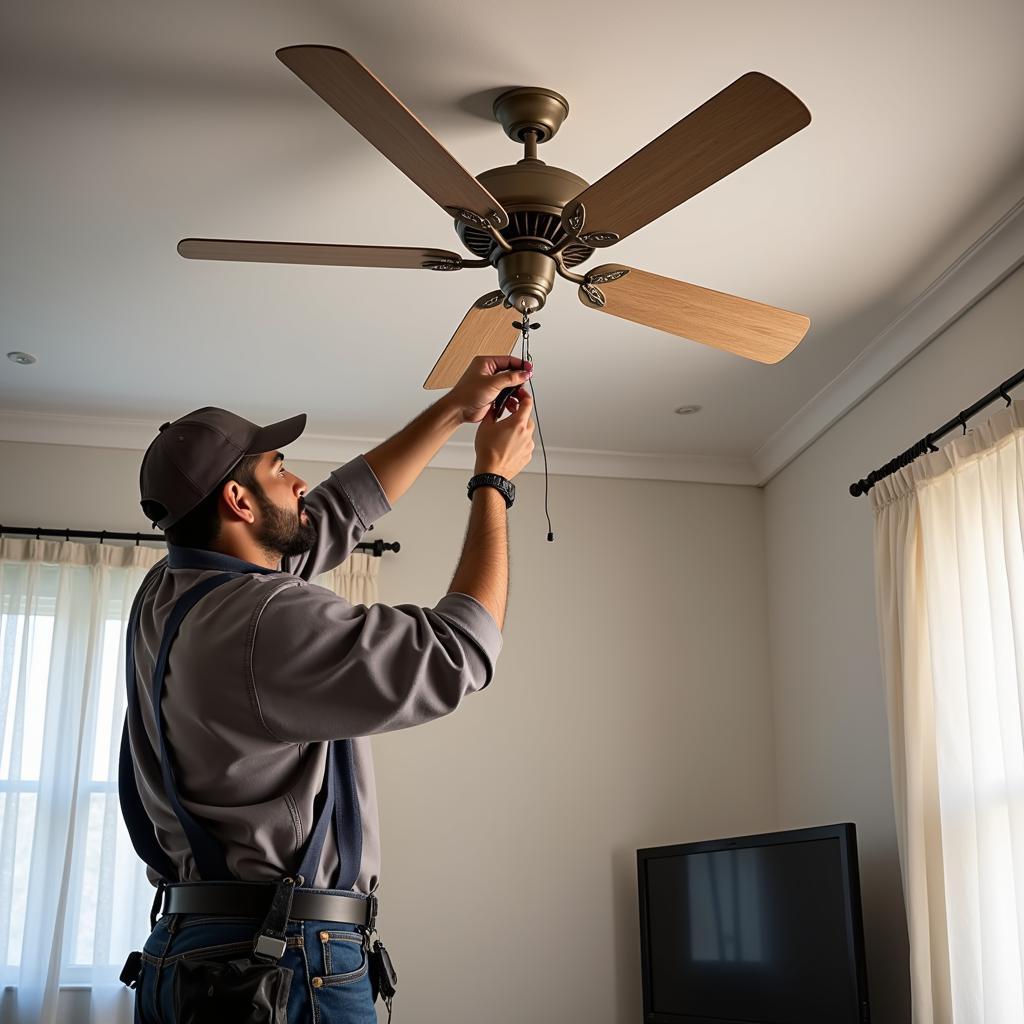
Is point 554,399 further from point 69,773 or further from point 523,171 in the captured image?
point 69,773

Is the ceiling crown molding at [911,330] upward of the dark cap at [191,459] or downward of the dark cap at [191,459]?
upward

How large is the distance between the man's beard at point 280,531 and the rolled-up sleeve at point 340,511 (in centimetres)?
13

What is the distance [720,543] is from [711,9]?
101 inches

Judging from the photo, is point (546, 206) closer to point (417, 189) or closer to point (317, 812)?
point (417, 189)

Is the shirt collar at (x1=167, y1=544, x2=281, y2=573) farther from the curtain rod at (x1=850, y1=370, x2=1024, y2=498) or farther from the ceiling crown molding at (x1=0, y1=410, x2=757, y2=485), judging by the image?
the ceiling crown molding at (x1=0, y1=410, x2=757, y2=485)

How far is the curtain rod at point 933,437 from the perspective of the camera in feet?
8.46

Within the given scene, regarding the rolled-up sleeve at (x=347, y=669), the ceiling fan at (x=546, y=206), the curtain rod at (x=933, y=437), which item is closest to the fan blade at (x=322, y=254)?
the ceiling fan at (x=546, y=206)

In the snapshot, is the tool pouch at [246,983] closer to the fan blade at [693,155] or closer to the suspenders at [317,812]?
the suspenders at [317,812]

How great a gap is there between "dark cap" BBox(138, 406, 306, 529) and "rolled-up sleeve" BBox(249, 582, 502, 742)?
0.81 ft

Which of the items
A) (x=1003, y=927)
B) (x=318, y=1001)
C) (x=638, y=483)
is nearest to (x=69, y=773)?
(x=638, y=483)

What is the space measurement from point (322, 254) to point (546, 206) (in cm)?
42

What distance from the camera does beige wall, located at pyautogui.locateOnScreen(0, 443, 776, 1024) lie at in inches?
147

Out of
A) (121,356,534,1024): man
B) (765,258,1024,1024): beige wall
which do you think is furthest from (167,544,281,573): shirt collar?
(765,258,1024,1024): beige wall

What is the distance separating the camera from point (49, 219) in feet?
8.80
